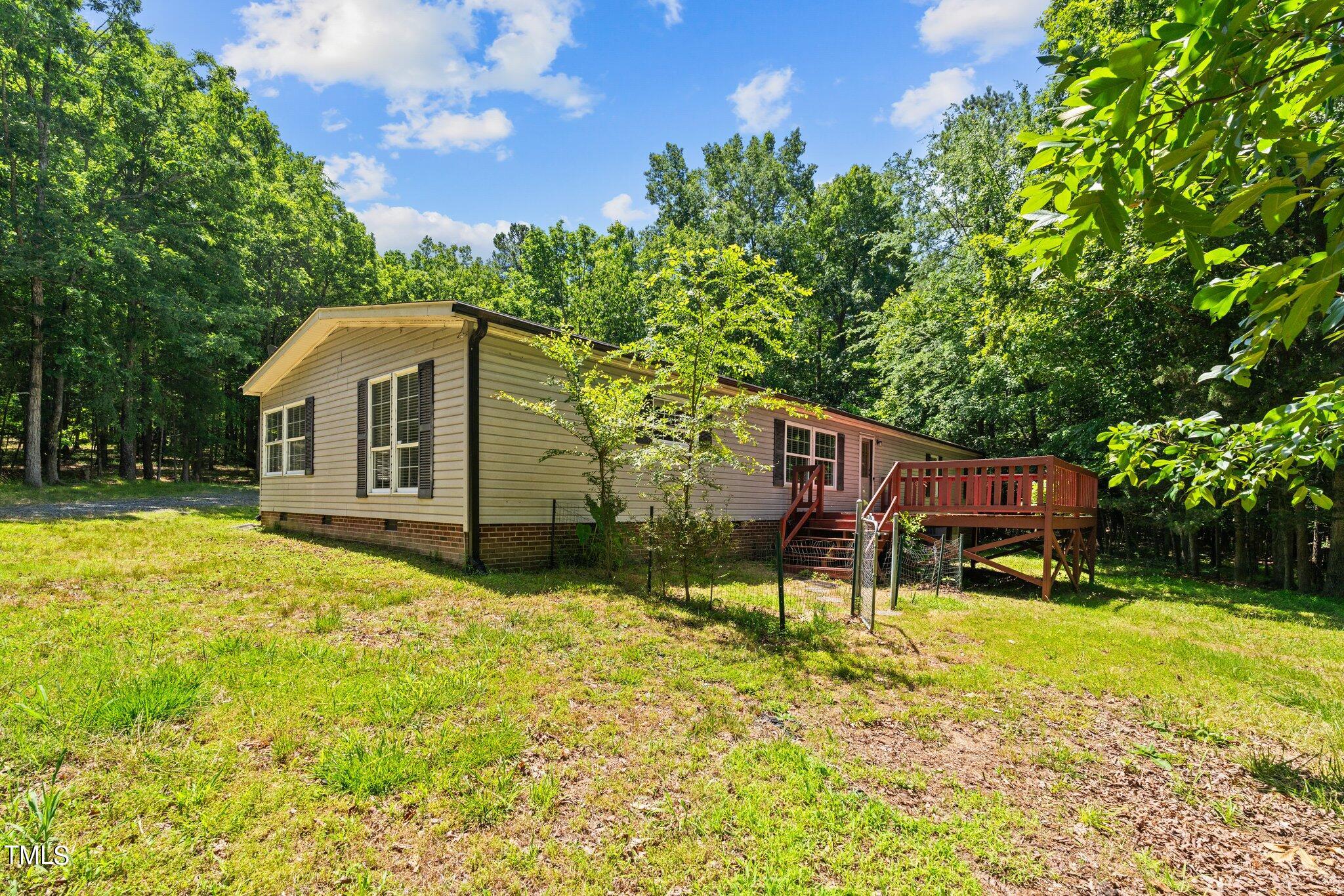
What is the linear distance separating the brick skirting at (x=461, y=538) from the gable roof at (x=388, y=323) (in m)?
2.75

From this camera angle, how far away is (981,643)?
557cm

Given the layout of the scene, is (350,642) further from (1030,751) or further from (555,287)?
(555,287)

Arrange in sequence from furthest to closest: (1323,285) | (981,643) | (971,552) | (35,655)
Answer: (971,552), (981,643), (35,655), (1323,285)

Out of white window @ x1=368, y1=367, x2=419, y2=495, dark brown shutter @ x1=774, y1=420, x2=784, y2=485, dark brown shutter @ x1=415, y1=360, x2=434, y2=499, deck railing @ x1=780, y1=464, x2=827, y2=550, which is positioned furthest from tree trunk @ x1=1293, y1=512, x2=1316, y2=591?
white window @ x1=368, y1=367, x2=419, y2=495

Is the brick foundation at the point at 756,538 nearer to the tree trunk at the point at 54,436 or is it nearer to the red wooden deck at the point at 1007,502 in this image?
the red wooden deck at the point at 1007,502

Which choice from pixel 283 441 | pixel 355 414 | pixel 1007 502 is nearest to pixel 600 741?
pixel 1007 502

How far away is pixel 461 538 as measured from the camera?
7566 mm

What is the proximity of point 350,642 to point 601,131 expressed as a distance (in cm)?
989

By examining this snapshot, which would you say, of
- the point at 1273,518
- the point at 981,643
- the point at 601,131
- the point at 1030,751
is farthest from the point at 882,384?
the point at 1030,751

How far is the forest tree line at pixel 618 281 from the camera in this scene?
11023 millimetres

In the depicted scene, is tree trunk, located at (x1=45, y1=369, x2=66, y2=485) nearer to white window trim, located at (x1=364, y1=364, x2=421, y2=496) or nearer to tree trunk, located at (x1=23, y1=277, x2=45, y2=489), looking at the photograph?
tree trunk, located at (x1=23, y1=277, x2=45, y2=489)

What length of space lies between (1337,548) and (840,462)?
856 centimetres

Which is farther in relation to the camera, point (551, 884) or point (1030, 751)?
point (1030, 751)

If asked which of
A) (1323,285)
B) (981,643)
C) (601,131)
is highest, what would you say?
(601,131)
